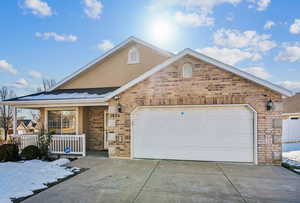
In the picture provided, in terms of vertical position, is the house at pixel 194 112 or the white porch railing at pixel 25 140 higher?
the house at pixel 194 112

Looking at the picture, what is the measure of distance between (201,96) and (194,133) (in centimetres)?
156

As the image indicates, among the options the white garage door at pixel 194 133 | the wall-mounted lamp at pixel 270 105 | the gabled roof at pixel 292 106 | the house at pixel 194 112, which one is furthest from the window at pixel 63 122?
the gabled roof at pixel 292 106

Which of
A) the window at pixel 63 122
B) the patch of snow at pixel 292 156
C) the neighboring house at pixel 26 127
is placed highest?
the window at pixel 63 122

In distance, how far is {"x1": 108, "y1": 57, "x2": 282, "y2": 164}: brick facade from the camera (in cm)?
628

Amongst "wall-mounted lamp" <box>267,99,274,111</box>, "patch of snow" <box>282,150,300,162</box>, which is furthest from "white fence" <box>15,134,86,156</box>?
"patch of snow" <box>282,150,300,162</box>

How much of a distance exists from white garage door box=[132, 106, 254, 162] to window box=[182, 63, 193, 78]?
4.58ft

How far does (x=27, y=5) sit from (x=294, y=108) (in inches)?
930

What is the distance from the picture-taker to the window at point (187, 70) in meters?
6.85

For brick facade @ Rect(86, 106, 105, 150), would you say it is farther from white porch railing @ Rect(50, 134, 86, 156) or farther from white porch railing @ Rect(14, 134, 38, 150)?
white porch railing @ Rect(14, 134, 38, 150)

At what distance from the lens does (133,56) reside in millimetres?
10383

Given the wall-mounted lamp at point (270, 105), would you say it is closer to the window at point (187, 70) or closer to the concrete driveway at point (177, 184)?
the concrete driveway at point (177, 184)

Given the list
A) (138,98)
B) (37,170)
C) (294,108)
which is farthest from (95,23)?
(294,108)

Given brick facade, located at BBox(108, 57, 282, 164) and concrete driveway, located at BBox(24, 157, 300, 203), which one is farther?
brick facade, located at BBox(108, 57, 282, 164)

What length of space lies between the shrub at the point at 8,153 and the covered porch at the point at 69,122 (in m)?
1.00
